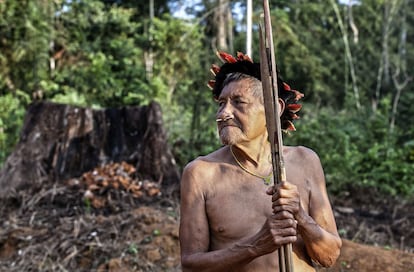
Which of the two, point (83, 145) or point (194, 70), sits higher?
point (194, 70)

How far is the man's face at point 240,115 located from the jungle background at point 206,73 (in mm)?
3213

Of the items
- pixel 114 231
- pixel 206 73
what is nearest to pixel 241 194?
pixel 114 231

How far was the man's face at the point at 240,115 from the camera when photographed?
2285 millimetres

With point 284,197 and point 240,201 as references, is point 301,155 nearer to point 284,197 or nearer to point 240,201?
point 240,201

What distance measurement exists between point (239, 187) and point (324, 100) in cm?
1895

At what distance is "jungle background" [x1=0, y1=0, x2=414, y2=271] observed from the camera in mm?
9102

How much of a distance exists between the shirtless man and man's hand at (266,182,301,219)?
0.68 feet

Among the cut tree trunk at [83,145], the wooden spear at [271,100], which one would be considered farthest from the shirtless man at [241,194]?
the cut tree trunk at [83,145]

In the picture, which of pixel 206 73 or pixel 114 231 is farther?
pixel 206 73

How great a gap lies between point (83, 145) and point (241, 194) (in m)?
5.07

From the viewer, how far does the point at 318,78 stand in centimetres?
1991

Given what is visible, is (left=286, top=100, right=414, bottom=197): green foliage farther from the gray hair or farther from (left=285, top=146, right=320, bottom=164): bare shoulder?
the gray hair

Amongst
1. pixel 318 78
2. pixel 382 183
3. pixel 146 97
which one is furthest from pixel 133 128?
pixel 318 78

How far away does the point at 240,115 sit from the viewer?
230cm
